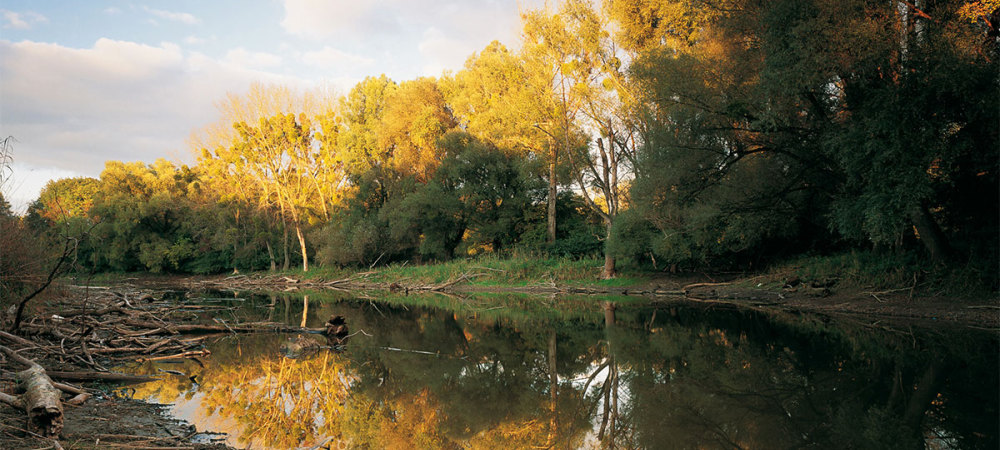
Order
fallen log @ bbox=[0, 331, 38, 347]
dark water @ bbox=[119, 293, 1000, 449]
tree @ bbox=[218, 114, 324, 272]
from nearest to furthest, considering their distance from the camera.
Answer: dark water @ bbox=[119, 293, 1000, 449] < fallen log @ bbox=[0, 331, 38, 347] < tree @ bbox=[218, 114, 324, 272]

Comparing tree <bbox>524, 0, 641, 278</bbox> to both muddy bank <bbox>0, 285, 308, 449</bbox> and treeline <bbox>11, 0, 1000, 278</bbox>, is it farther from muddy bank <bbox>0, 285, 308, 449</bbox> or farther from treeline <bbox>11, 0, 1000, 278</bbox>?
muddy bank <bbox>0, 285, 308, 449</bbox>

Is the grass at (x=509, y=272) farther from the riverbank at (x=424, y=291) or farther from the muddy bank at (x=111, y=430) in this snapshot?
the muddy bank at (x=111, y=430)

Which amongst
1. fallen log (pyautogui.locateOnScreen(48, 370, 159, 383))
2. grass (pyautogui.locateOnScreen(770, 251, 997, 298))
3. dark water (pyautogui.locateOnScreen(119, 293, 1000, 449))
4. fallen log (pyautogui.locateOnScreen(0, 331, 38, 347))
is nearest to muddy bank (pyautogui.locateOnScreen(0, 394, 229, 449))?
dark water (pyautogui.locateOnScreen(119, 293, 1000, 449))

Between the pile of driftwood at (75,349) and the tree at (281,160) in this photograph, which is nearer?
the pile of driftwood at (75,349)

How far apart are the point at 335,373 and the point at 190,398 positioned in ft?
6.88

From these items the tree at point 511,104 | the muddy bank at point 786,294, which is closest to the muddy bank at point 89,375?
the muddy bank at point 786,294

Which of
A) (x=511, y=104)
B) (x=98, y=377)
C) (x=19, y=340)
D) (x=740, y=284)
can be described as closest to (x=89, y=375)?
(x=98, y=377)

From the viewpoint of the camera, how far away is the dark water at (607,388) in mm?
5516

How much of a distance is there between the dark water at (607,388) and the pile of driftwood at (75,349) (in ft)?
2.39

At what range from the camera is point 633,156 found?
24.2m

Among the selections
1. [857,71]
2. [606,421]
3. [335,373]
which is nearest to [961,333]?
[857,71]

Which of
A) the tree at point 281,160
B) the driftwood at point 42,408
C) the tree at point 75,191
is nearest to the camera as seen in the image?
the driftwood at point 42,408

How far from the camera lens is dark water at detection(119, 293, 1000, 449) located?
5516 millimetres

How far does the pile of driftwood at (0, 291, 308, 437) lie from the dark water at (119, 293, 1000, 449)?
0.73 meters
